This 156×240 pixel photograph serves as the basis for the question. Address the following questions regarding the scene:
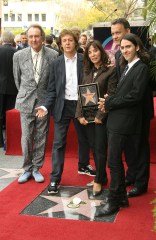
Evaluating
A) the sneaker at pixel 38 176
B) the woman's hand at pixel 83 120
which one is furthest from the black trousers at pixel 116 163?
the sneaker at pixel 38 176

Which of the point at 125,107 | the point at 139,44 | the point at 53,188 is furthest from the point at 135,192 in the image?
the point at 139,44

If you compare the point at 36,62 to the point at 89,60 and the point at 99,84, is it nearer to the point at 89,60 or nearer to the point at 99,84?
the point at 89,60

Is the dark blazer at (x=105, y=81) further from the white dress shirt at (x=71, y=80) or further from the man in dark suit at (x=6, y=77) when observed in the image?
the man in dark suit at (x=6, y=77)

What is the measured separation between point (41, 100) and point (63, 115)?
16.2 inches

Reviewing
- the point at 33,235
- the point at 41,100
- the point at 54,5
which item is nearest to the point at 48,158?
the point at 41,100

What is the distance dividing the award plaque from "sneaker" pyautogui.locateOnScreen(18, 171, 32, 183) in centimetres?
120

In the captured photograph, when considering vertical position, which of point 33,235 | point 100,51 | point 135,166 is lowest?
point 33,235

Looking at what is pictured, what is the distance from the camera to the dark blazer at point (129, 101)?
3.71 metres

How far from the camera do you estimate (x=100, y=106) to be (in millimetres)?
3957

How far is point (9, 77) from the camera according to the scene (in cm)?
680

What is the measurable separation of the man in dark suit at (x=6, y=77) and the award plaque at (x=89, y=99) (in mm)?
2738

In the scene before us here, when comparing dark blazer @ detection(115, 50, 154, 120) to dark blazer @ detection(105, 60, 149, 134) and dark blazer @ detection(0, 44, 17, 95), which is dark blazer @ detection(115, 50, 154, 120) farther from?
dark blazer @ detection(0, 44, 17, 95)

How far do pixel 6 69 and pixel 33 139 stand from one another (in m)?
2.16

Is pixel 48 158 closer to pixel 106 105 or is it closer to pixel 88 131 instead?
pixel 88 131
